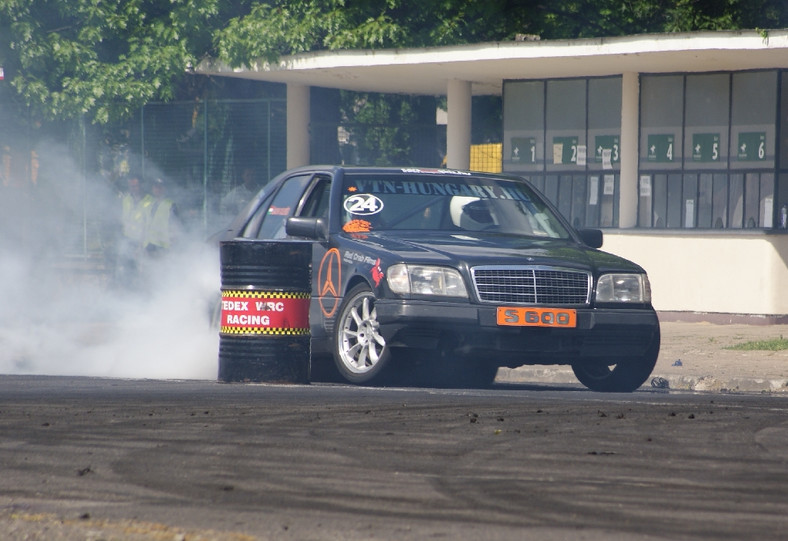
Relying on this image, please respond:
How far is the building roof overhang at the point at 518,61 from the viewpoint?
1820 cm

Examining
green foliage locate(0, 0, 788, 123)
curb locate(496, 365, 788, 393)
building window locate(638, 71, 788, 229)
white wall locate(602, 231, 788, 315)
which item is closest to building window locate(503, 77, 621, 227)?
building window locate(638, 71, 788, 229)

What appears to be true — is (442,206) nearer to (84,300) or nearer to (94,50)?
(84,300)

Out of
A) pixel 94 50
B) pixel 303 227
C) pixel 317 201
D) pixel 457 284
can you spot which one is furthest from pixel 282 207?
pixel 94 50

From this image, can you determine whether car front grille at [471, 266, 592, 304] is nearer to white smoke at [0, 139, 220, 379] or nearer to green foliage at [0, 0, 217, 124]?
white smoke at [0, 139, 220, 379]

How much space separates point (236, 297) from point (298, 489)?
5.39 m

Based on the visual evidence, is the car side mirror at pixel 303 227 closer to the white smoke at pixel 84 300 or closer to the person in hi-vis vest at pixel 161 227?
the white smoke at pixel 84 300

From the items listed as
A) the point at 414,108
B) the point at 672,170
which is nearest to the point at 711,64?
the point at 672,170

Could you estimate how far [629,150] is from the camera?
20875 mm

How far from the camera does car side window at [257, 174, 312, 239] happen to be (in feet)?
39.5

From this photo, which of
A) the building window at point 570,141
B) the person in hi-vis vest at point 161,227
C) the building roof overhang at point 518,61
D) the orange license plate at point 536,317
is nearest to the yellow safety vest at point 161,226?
the person in hi-vis vest at point 161,227

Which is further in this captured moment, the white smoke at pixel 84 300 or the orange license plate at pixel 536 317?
the white smoke at pixel 84 300

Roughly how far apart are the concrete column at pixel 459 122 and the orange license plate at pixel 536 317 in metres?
12.7

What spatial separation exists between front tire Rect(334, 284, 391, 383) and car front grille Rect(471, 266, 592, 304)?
781 mm

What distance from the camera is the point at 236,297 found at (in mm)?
11086
